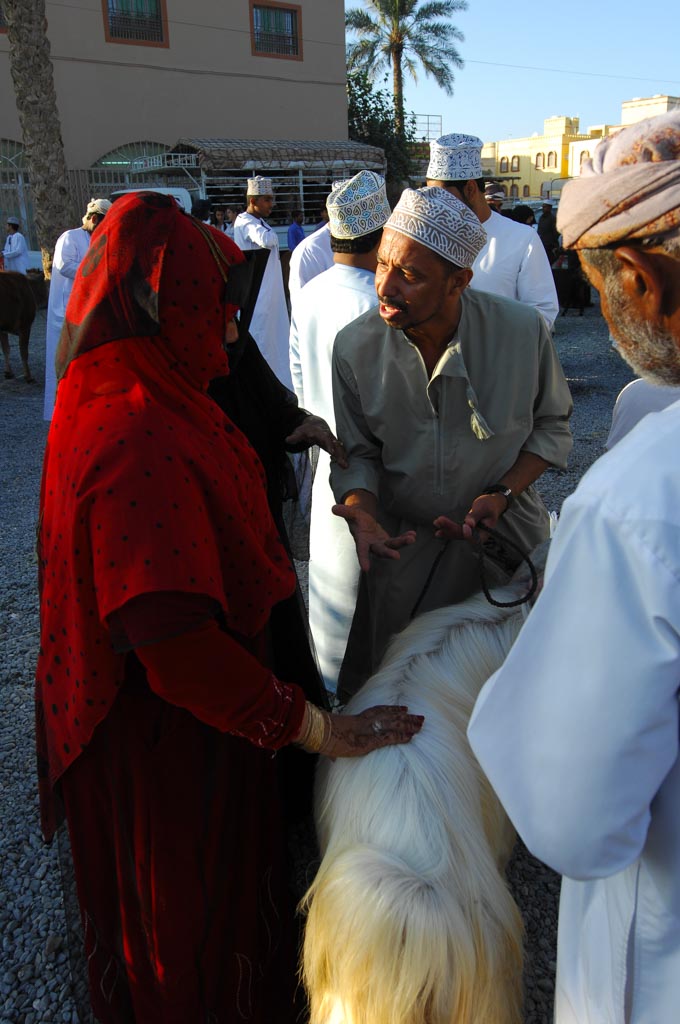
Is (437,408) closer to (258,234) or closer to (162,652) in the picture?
(162,652)

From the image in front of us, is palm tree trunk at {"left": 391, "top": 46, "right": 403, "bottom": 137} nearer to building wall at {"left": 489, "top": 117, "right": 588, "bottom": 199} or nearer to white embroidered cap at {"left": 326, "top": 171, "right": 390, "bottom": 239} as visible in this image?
building wall at {"left": 489, "top": 117, "right": 588, "bottom": 199}

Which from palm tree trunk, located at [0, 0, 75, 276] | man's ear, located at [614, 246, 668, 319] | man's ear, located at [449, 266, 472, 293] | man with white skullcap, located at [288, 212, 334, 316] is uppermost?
palm tree trunk, located at [0, 0, 75, 276]

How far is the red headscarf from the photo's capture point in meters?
1.22

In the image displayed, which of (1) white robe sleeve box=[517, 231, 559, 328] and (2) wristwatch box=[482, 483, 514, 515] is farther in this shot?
(1) white robe sleeve box=[517, 231, 559, 328]

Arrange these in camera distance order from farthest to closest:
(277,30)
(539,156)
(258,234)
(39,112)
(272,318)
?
(539,156), (277,30), (39,112), (258,234), (272,318)

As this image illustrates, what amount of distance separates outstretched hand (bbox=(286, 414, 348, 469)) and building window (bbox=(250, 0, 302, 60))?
2816cm

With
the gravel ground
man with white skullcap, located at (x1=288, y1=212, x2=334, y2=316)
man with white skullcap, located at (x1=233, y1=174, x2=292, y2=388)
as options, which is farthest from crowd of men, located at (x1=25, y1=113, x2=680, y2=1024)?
man with white skullcap, located at (x1=233, y1=174, x2=292, y2=388)

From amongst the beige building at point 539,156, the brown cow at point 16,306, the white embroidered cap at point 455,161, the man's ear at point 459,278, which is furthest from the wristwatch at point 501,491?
the beige building at point 539,156

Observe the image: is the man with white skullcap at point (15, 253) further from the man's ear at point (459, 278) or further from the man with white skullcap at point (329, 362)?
the man's ear at point (459, 278)

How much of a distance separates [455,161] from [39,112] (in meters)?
9.40

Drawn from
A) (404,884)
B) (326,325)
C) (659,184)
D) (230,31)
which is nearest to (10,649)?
(326,325)

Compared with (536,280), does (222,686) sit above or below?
below

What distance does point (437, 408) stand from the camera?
79.0 inches

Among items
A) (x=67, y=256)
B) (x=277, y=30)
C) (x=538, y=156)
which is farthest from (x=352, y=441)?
(x=538, y=156)
